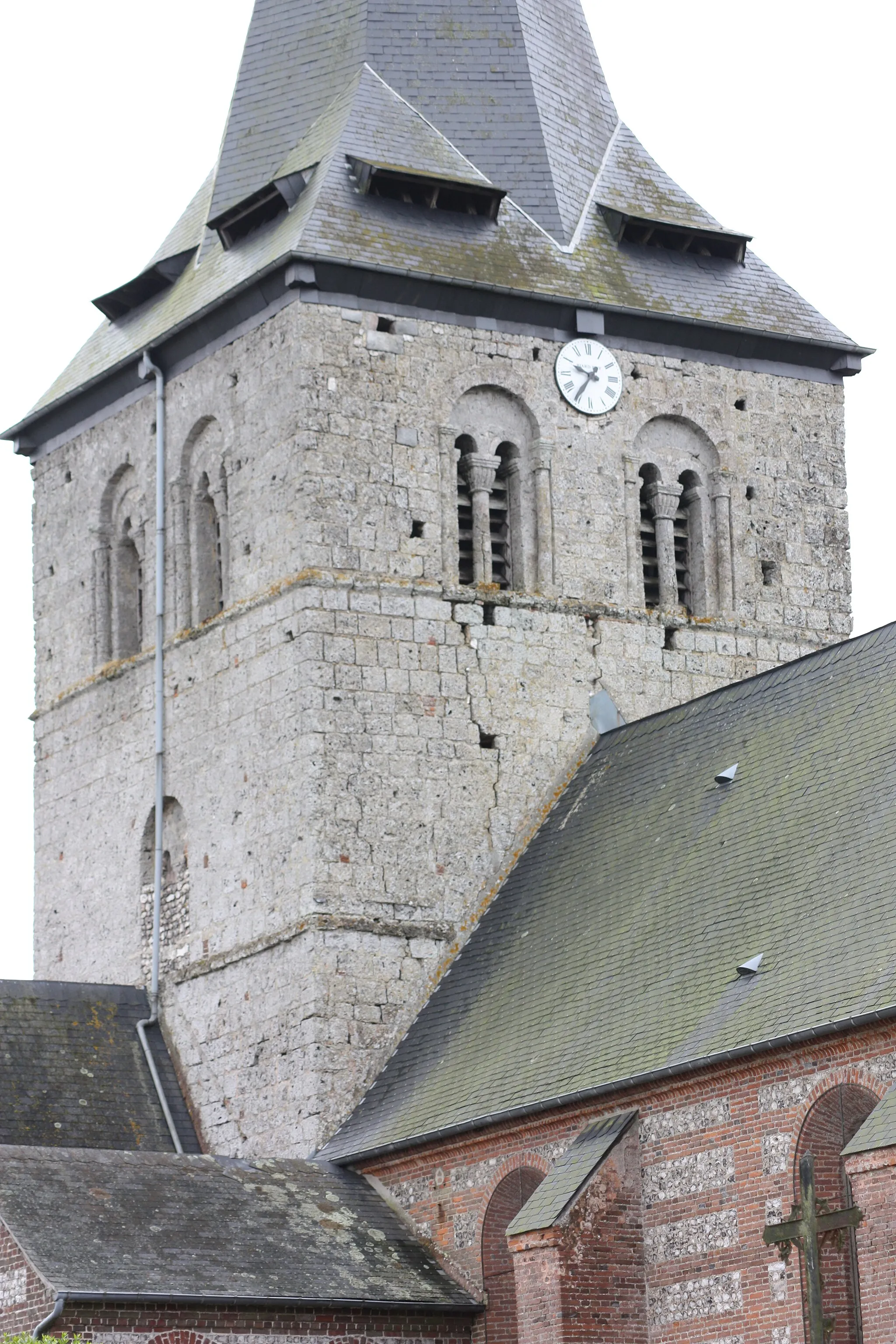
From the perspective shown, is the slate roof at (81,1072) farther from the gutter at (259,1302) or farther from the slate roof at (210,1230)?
the gutter at (259,1302)

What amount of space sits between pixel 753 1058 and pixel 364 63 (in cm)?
1615

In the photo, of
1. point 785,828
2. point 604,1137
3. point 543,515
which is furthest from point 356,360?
point 604,1137

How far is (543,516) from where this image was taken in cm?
3544

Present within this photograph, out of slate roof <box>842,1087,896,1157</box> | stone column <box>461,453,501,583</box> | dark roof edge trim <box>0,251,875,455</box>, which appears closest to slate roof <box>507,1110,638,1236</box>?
slate roof <box>842,1087,896,1157</box>

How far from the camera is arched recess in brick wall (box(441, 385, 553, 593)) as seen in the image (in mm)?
35062

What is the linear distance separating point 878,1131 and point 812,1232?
3.74 ft

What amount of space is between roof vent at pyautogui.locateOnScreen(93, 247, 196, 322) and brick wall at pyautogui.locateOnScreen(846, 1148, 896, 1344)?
59.0 feet

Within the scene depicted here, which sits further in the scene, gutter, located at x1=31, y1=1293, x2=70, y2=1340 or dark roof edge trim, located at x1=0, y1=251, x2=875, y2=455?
dark roof edge trim, located at x1=0, y1=251, x2=875, y2=455

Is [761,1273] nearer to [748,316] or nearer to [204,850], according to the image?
[204,850]

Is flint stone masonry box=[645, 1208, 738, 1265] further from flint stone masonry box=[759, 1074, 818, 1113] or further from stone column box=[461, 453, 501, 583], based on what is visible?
stone column box=[461, 453, 501, 583]

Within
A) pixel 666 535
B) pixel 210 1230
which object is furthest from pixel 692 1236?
pixel 666 535

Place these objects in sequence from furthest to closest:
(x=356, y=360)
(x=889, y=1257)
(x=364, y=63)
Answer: (x=364, y=63)
(x=356, y=360)
(x=889, y=1257)

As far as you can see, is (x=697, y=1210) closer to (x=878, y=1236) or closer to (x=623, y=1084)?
(x=623, y=1084)

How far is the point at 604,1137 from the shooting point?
90.9ft
